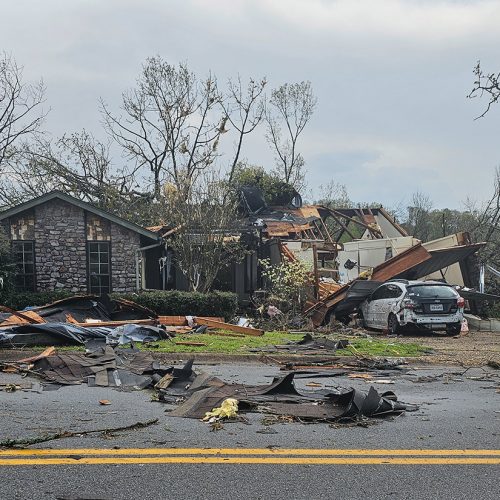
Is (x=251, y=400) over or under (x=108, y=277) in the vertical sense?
under

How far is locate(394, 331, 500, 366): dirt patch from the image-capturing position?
12406 mm

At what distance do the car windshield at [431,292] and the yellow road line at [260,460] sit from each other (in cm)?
1378

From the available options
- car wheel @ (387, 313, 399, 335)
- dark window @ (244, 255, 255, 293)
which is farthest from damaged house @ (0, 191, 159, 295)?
car wheel @ (387, 313, 399, 335)

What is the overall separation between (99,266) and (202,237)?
3704 millimetres

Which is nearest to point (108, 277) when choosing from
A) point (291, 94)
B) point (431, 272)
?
point (431, 272)

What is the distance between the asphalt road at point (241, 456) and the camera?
4488mm

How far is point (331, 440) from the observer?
579 centimetres

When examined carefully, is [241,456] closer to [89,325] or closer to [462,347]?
[89,325]

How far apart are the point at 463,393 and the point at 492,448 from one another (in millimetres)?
3127

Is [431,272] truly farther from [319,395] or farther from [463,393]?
[319,395]

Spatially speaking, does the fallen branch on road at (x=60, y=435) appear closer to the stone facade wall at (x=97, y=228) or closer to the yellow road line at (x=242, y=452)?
the yellow road line at (x=242, y=452)

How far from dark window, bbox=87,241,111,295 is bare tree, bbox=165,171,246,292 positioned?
233 cm

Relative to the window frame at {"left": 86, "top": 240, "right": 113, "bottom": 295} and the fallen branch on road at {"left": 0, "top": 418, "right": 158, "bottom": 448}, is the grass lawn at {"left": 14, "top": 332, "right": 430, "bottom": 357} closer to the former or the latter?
the fallen branch on road at {"left": 0, "top": 418, "right": 158, "bottom": 448}

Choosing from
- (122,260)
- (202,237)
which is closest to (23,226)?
(122,260)
